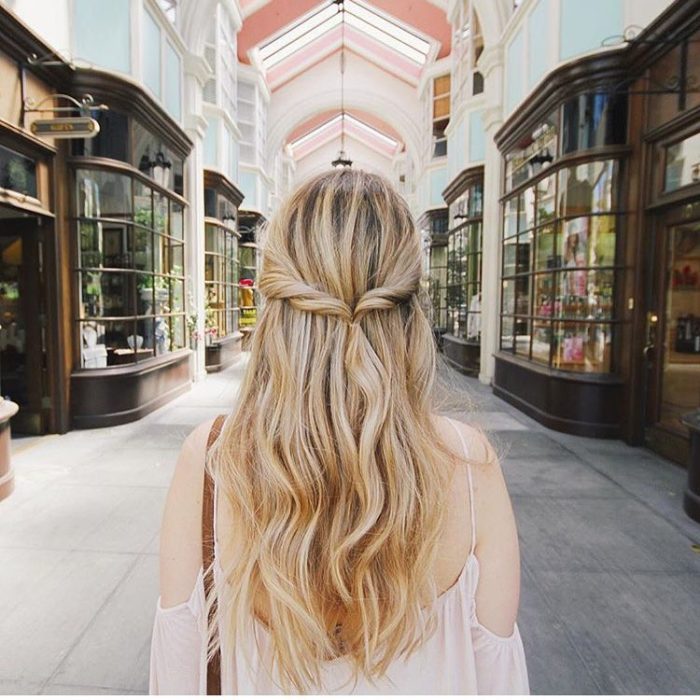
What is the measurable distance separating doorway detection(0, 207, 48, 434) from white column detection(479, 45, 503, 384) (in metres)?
6.46

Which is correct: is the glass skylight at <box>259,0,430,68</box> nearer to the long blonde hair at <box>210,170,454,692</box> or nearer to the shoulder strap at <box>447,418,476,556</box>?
the long blonde hair at <box>210,170,454,692</box>

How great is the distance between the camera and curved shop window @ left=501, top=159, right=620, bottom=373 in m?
5.51

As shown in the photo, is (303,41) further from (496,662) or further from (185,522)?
(496,662)

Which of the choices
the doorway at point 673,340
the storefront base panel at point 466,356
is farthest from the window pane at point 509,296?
the doorway at point 673,340

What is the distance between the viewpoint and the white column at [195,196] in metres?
8.24

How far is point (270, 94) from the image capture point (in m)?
17.1

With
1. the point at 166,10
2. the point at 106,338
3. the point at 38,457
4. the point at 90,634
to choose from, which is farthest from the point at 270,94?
the point at 90,634

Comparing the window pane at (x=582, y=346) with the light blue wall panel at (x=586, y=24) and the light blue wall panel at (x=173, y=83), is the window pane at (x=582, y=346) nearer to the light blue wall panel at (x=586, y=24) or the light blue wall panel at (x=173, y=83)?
the light blue wall panel at (x=586, y=24)

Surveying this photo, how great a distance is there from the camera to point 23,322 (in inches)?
218

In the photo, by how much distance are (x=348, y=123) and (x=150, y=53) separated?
1926cm

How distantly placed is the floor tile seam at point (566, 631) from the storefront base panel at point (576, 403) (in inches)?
125

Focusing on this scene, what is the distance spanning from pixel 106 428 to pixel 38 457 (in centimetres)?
103

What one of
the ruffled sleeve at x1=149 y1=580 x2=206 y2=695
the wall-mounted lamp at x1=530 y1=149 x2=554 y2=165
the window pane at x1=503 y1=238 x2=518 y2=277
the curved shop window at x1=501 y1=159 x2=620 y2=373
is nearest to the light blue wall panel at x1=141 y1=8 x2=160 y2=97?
the wall-mounted lamp at x1=530 y1=149 x2=554 y2=165

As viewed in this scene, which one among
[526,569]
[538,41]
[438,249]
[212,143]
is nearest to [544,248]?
[538,41]
